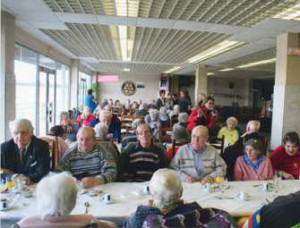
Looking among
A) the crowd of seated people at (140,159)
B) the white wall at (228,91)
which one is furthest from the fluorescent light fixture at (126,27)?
the white wall at (228,91)

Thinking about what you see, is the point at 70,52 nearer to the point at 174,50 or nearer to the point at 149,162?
the point at 174,50

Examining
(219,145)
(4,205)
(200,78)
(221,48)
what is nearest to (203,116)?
(219,145)

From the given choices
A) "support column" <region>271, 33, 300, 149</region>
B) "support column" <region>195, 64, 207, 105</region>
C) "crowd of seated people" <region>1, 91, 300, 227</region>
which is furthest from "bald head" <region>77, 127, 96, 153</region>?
"support column" <region>195, 64, 207, 105</region>

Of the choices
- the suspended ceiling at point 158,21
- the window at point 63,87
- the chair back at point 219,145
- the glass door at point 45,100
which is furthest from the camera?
the window at point 63,87

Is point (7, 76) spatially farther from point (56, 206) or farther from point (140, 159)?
point (56, 206)

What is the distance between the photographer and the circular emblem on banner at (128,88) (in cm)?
2091

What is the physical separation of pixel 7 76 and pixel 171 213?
4.29m

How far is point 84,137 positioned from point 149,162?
32.5 inches

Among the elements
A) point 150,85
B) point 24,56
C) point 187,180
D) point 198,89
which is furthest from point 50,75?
point 150,85

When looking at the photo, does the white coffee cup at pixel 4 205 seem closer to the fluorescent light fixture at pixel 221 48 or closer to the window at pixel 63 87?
the fluorescent light fixture at pixel 221 48

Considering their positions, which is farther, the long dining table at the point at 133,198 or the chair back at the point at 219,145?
the chair back at the point at 219,145

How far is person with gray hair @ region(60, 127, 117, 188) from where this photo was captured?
10.4ft

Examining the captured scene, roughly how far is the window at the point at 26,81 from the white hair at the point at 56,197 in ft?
16.8

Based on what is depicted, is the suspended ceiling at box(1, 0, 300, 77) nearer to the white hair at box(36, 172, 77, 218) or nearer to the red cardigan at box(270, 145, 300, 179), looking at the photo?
the red cardigan at box(270, 145, 300, 179)
